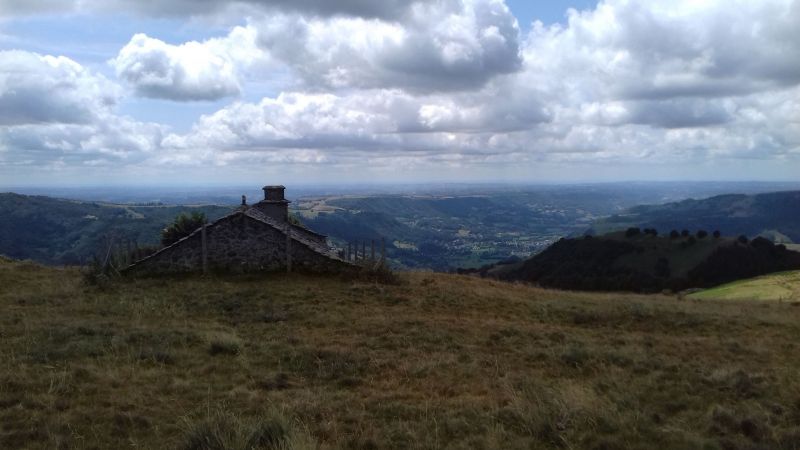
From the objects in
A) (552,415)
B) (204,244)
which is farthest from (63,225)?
(552,415)

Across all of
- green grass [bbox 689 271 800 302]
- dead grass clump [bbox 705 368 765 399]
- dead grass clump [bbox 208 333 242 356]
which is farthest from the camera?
green grass [bbox 689 271 800 302]

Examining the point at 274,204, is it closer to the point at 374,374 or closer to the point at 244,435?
the point at 374,374

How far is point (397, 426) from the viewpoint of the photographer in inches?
299

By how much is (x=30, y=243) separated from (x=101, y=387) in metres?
161

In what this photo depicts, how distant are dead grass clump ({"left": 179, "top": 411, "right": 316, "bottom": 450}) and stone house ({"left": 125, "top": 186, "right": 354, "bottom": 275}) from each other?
687 inches

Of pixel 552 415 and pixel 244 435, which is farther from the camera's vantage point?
pixel 552 415

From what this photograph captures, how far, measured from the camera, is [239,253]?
80.0ft

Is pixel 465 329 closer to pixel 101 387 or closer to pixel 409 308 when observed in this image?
pixel 409 308

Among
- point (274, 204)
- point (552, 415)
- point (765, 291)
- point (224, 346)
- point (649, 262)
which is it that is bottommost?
point (649, 262)

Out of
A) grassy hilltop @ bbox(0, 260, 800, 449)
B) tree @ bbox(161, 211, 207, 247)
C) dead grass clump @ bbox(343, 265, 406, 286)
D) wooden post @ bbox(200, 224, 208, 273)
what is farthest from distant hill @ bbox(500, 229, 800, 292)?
wooden post @ bbox(200, 224, 208, 273)

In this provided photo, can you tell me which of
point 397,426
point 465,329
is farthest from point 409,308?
point 397,426

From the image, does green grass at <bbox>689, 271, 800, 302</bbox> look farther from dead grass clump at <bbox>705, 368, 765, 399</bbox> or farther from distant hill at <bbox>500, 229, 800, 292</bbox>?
dead grass clump at <bbox>705, 368, 765, 399</bbox>

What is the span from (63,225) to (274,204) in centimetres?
15502

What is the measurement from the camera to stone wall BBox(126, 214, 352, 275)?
23875 millimetres
